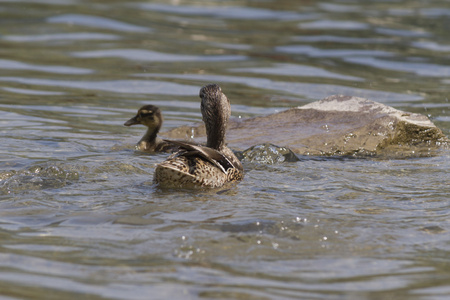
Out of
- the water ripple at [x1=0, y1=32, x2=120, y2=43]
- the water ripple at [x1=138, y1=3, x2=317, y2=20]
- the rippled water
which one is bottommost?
the rippled water

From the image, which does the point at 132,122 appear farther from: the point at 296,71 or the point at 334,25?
the point at 334,25

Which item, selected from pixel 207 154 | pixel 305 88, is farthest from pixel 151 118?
pixel 305 88

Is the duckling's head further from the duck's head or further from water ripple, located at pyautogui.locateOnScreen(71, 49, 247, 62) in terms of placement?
Result: water ripple, located at pyautogui.locateOnScreen(71, 49, 247, 62)

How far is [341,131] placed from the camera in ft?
30.9

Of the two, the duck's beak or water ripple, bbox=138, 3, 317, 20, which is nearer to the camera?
the duck's beak

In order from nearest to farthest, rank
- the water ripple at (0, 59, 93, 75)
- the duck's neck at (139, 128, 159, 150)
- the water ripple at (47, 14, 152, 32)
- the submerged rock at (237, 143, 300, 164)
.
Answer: the submerged rock at (237, 143, 300, 164) → the duck's neck at (139, 128, 159, 150) → the water ripple at (0, 59, 93, 75) → the water ripple at (47, 14, 152, 32)

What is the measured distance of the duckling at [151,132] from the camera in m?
9.38

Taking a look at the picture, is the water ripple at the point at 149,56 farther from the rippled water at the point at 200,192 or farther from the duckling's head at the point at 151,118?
the duckling's head at the point at 151,118

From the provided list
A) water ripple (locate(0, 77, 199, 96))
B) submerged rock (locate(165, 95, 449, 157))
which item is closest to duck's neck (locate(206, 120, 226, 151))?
submerged rock (locate(165, 95, 449, 157))

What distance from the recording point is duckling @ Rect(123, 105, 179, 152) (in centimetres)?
938

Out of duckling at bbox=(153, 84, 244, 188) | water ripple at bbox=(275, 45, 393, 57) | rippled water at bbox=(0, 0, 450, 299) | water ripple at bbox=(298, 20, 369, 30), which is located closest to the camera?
rippled water at bbox=(0, 0, 450, 299)

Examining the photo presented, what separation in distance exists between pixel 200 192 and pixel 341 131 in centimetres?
315

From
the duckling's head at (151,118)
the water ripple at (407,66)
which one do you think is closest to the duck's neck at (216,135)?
the duckling's head at (151,118)

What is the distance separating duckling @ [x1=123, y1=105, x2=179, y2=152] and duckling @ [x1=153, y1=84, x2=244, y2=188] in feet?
5.52
